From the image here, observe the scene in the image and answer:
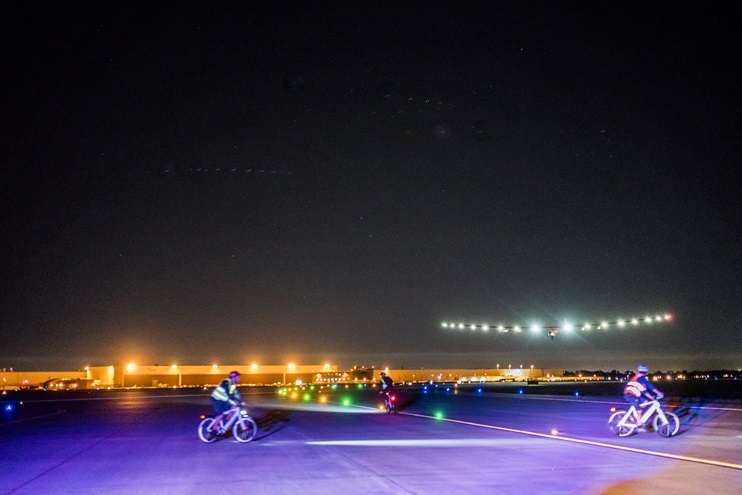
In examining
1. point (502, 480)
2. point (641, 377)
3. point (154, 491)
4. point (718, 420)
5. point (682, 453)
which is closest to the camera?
point (154, 491)

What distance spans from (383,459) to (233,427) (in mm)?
5357

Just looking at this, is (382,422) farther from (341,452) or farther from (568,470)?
(568,470)

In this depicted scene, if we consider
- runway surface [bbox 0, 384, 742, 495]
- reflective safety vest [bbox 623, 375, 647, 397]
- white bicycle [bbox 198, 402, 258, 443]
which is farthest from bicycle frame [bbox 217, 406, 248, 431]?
reflective safety vest [bbox 623, 375, 647, 397]

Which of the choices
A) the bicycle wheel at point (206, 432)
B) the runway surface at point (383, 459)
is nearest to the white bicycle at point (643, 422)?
the runway surface at point (383, 459)

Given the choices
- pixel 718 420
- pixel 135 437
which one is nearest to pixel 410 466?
pixel 135 437

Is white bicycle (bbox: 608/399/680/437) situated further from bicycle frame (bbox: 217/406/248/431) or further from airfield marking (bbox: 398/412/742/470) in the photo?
bicycle frame (bbox: 217/406/248/431)

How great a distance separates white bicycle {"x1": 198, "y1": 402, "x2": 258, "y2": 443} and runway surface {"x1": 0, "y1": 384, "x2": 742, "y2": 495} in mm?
276

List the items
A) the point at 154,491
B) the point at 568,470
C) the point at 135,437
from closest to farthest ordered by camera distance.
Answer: the point at 154,491 → the point at 568,470 → the point at 135,437

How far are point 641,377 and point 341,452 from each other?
768 centimetres

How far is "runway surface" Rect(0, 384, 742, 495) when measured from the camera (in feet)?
35.1

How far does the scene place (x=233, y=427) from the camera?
707 inches

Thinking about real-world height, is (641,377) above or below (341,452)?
above

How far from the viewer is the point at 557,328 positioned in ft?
240

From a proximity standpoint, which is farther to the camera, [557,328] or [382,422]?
[557,328]
